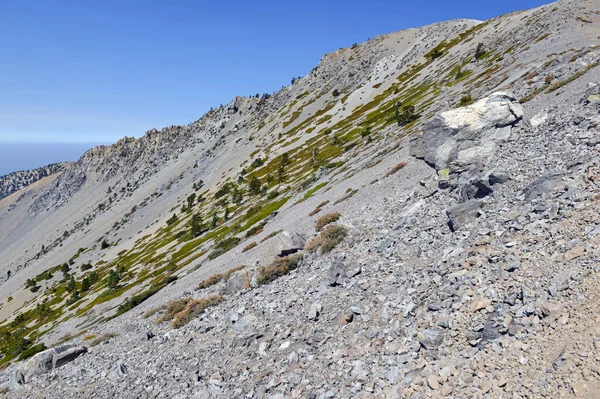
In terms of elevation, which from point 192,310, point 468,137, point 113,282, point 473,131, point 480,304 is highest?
point 473,131

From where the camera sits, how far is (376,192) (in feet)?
114

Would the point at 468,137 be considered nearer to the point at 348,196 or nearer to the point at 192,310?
the point at 348,196

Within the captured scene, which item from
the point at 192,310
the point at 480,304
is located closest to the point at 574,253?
the point at 480,304

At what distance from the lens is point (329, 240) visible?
25203 millimetres

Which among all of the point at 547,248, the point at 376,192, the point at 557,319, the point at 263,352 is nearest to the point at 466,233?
the point at 547,248

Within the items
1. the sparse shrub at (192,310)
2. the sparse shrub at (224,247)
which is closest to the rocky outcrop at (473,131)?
the sparse shrub at (192,310)

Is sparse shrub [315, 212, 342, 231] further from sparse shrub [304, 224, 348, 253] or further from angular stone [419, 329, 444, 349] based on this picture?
angular stone [419, 329, 444, 349]

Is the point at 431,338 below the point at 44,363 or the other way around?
below

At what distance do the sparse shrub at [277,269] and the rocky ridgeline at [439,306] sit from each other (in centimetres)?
78

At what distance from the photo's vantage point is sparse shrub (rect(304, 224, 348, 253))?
24.7m

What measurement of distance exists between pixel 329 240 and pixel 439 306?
12.3m

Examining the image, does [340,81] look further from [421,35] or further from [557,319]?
[557,319]

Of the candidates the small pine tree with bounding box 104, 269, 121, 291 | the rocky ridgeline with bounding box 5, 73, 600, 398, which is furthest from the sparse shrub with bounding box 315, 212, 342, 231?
the small pine tree with bounding box 104, 269, 121, 291

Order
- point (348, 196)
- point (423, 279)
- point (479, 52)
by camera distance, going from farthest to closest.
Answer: point (479, 52), point (348, 196), point (423, 279)
